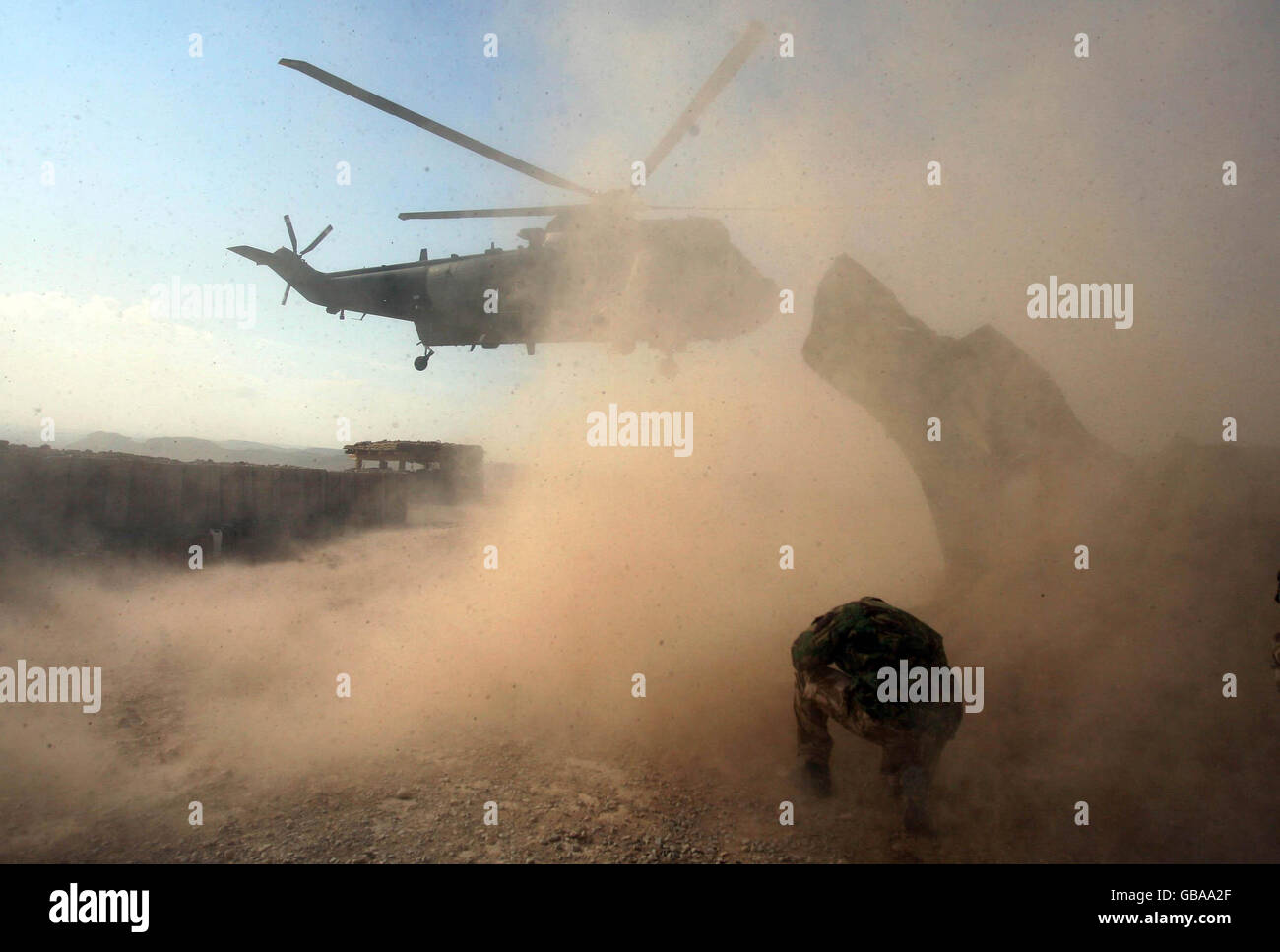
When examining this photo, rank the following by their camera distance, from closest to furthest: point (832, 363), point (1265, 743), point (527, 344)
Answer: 1. point (1265, 743)
2. point (832, 363)
3. point (527, 344)

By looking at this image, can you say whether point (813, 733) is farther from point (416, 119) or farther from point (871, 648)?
point (416, 119)

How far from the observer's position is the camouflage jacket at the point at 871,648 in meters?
4.93

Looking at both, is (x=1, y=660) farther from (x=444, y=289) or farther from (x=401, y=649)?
(x=444, y=289)

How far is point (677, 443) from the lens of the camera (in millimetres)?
12773

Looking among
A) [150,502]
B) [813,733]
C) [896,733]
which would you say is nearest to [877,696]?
[896,733]

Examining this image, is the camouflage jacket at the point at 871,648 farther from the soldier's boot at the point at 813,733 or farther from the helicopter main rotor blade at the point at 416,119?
the helicopter main rotor blade at the point at 416,119

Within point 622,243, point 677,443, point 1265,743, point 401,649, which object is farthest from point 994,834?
point 622,243

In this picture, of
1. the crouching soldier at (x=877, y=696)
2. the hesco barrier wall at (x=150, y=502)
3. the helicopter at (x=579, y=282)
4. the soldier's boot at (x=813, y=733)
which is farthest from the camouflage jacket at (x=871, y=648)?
the hesco barrier wall at (x=150, y=502)

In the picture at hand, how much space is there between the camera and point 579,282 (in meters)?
11.2

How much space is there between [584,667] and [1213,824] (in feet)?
21.5

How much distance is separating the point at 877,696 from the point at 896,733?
0.96 ft

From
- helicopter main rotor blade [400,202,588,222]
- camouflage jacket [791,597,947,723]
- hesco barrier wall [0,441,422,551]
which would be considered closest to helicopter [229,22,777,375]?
helicopter main rotor blade [400,202,588,222]

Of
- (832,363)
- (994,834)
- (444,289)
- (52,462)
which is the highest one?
(444,289)

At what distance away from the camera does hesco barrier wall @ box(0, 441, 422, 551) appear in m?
10.7
